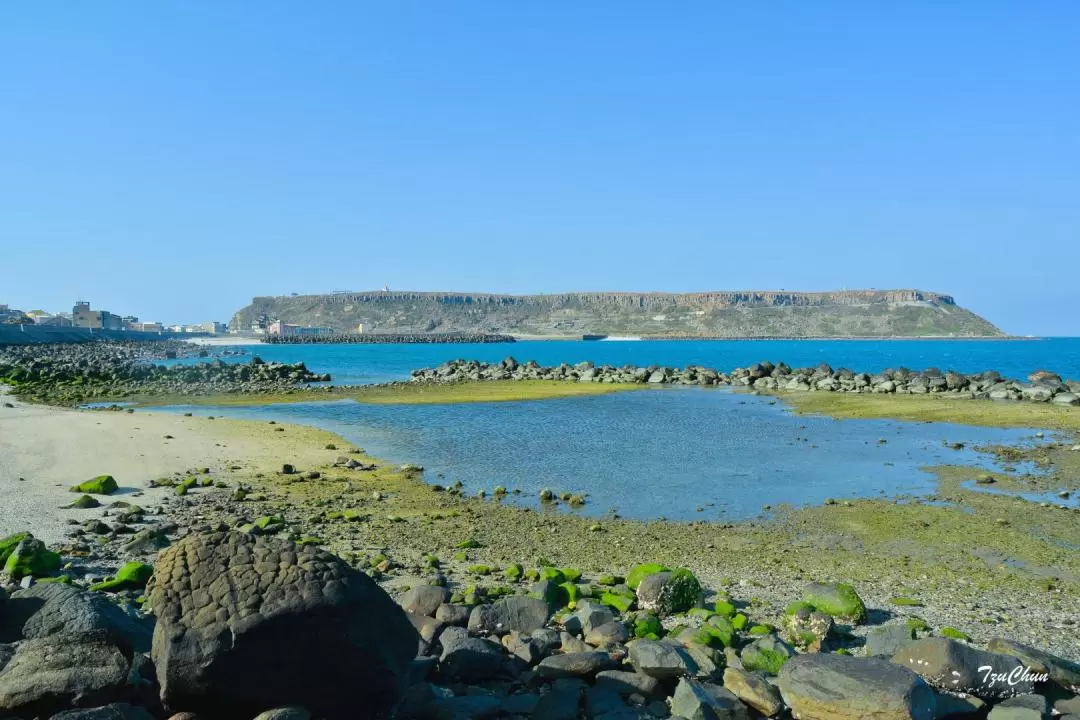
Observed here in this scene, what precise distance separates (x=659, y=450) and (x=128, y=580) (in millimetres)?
16728

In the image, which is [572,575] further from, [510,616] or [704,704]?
[704,704]

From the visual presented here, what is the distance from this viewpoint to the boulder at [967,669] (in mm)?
6613

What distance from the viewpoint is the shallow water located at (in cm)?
1762

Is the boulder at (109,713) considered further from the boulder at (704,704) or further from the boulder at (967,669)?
the boulder at (967,669)

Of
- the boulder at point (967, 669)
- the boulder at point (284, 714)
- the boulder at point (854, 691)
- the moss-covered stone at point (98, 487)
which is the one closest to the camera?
the boulder at point (284, 714)

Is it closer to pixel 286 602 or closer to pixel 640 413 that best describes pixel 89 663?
pixel 286 602

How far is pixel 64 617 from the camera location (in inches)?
247

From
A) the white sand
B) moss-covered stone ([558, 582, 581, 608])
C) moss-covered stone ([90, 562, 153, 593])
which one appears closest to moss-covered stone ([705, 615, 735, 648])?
moss-covered stone ([558, 582, 581, 608])

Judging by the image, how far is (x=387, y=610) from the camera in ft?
18.9

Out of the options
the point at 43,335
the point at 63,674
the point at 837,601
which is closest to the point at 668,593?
the point at 837,601

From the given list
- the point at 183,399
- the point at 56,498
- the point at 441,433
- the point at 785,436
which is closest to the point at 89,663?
the point at 56,498

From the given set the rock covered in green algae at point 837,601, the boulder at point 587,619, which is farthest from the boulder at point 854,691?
the rock covered in green algae at point 837,601

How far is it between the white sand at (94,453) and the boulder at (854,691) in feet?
35.0

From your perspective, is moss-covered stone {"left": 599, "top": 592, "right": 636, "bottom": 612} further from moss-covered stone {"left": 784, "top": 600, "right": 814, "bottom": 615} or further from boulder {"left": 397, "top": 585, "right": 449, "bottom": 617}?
boulder {"left": 397, "top": 585, "right": 449, "bottom": 617}
